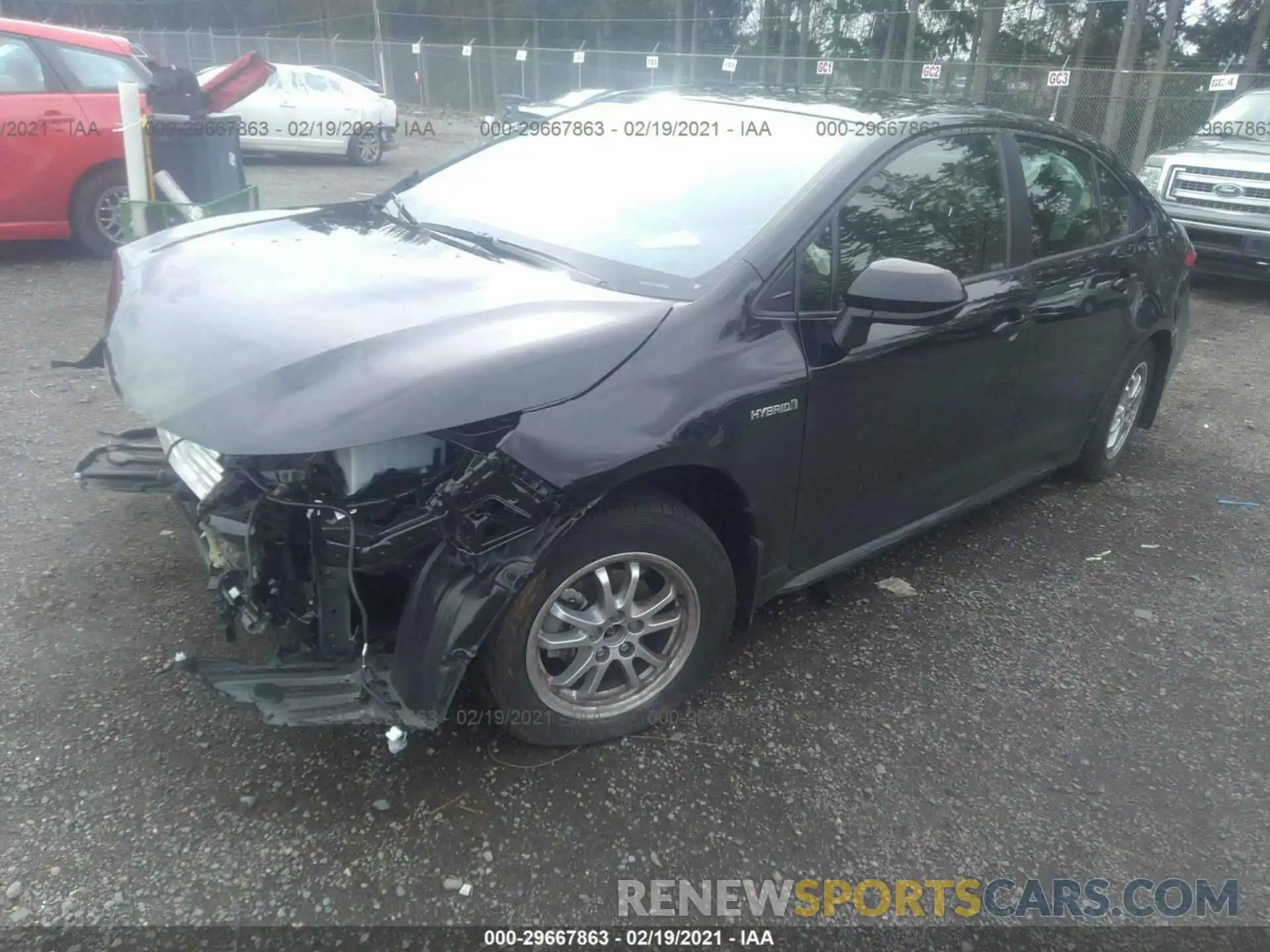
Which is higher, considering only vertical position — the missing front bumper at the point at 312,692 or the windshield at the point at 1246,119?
the windshield at the point at 1246,119

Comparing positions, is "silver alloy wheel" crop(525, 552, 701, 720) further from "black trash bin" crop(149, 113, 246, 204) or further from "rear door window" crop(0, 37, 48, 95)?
"rear door window" crop(0, 37, 48, 95)

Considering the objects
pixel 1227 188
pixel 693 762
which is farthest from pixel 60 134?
pixel 1227 188

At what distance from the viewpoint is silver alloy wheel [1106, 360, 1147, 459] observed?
453 centimetres

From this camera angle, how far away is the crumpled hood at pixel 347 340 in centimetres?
209

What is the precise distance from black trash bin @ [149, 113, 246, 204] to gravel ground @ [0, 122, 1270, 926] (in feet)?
12.5

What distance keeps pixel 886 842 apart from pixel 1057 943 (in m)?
0.44

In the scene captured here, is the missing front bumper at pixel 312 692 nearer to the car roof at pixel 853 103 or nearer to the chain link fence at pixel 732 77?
the car roof at pixel 853 103

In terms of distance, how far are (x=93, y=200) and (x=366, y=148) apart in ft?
26.8

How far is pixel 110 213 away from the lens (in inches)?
296

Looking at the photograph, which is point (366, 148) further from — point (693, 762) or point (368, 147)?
point (693, 762)

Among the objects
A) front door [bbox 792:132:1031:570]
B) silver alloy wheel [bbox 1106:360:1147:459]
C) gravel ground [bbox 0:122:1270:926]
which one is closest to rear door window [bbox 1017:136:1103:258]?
front door [bbox 792:132:1031:570]

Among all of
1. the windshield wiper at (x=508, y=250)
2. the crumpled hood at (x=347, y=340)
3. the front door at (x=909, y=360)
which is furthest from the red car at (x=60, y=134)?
the front door at (x=909, y=360)

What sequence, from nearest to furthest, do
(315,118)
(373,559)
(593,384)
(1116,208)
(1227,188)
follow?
(373,559)
(593,384)
(1116,208)
(1227,188)
(315,118)

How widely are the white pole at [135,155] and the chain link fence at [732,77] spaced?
3.50 meters
